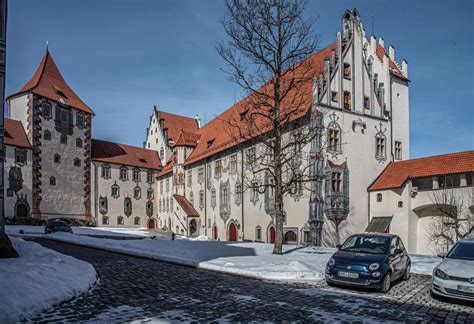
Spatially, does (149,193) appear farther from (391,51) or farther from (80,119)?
(391,51)

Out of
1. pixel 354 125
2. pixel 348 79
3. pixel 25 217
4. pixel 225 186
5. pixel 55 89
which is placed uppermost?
pixel 55 89

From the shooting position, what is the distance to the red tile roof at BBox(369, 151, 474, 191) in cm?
2478

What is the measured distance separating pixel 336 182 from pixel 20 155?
3157 centimetres

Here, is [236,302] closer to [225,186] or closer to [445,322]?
[445,322]

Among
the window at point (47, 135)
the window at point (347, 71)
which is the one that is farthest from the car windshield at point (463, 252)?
the window at point (47, 135)

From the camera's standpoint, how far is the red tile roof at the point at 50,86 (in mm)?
44456

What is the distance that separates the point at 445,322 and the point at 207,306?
4.52 meters

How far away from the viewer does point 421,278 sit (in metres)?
13.4

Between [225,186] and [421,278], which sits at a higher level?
[225,186]

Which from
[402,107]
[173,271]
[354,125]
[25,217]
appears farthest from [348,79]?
[25,217]

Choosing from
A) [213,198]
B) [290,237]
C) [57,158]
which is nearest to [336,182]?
[290,237]

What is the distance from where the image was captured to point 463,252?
10.7m

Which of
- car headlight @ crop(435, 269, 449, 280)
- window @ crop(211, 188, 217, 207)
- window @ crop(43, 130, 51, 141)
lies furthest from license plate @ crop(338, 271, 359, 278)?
window @ crop(43, 130, 51, 141)

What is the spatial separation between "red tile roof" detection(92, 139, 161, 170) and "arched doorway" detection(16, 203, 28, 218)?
10.8m
